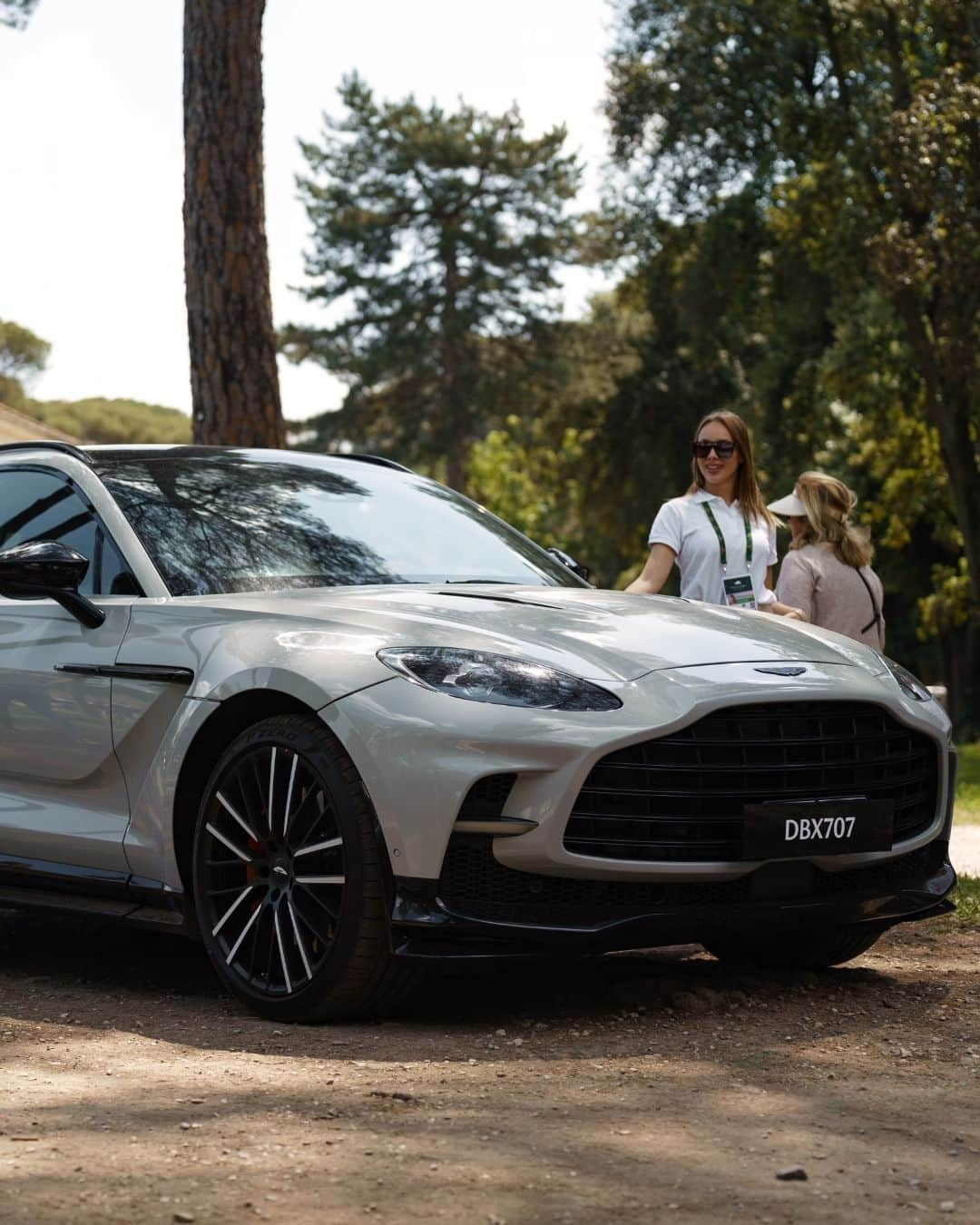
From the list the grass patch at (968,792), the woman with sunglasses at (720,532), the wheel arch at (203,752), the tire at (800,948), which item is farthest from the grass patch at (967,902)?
the wheel arch at (203,752)

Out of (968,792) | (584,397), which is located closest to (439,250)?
(584,397)

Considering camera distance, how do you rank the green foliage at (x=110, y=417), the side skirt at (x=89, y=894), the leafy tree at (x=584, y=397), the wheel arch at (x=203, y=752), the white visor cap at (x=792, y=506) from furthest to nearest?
the green foliage at (x=110, y=417), the leafy tree at (x=584, y=397), the white visor cap at (x=792, y=506), the side skirt at (x=89, y=894), the wheel arch at (x=203, y=752)

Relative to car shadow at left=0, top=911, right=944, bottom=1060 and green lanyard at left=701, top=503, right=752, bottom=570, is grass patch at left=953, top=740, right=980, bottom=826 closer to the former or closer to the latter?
green lanyard at left=701, top=503, right=752, bottom=570

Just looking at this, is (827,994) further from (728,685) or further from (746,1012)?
(728,685)

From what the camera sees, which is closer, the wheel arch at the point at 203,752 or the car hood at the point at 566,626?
the car hood at the point at 566,626

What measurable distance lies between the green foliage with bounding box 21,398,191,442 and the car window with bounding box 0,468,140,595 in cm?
7778

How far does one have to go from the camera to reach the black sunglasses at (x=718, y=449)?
7672 millimetres

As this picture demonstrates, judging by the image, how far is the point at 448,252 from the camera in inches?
1721

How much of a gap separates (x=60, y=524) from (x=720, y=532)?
2775mm

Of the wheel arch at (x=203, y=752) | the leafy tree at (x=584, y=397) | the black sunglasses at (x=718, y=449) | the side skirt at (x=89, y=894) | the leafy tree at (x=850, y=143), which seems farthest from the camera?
the leafy tree at (x=584, y=397)

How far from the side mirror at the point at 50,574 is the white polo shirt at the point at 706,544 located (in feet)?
8.59

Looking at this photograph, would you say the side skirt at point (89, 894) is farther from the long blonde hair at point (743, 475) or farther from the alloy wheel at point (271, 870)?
the long blonde hair at point (743, 475)

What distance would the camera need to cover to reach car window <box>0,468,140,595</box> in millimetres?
5930

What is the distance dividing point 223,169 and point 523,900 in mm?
8046
